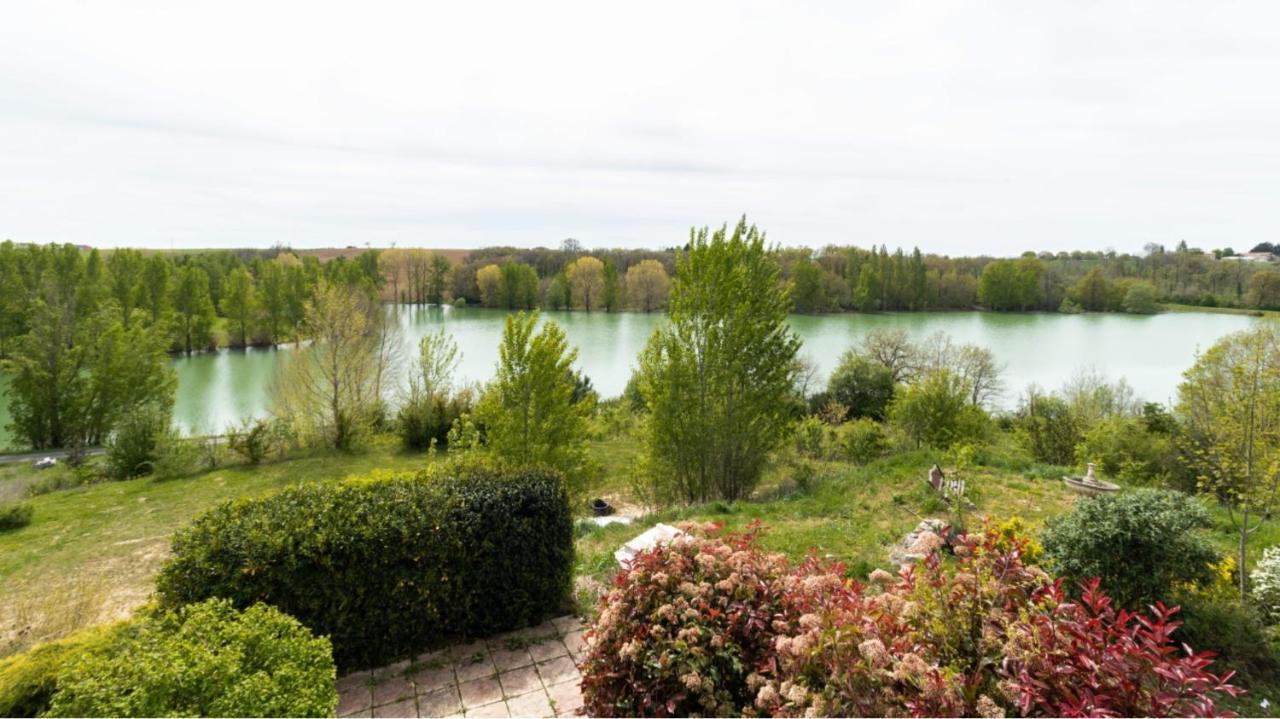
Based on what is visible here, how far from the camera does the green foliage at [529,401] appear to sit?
8805 millimetres

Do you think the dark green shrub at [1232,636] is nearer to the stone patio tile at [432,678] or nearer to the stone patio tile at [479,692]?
the stone patio tile at [479,692]

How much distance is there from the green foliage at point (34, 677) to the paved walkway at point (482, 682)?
5.33ft

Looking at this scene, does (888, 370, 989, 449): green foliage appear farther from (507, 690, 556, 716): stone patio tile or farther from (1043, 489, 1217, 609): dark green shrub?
(507, 690, 556, 716): stone patio tile

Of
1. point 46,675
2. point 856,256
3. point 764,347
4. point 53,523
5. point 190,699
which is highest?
point 856,256

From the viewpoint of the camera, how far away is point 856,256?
200 ft

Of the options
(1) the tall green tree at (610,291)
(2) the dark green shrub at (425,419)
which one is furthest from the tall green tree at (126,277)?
(1) the tall green tree at (610,291)

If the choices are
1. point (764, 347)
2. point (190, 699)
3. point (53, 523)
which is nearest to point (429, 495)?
point (190, 699)

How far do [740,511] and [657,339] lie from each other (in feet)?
9.97

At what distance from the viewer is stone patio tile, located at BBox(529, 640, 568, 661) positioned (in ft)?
15.6

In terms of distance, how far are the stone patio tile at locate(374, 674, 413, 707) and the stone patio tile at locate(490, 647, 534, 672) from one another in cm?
→ 66

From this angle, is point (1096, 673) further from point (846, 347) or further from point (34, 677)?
point (846, 347)

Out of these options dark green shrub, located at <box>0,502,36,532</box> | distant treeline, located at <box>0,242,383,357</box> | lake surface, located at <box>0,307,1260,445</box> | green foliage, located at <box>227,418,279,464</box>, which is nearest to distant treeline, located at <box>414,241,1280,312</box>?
lake surface, located at <box>0,307,1260,445</box>

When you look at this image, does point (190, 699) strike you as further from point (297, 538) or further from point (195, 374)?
point (195, 374)

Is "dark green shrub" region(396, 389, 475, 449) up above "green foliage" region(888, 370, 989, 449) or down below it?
below
